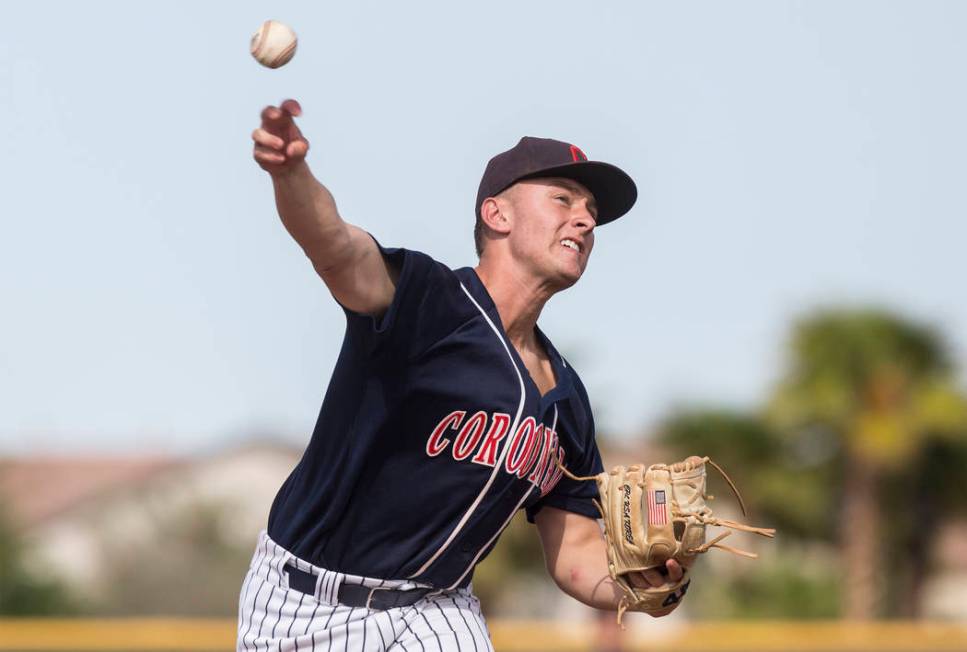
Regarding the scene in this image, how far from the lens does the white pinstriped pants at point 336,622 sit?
159 inches

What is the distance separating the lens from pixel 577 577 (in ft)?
15.3

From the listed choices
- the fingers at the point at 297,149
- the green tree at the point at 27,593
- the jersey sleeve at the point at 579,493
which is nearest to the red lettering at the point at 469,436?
the jersey sleeve at the point at 579,493

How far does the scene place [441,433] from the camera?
3.97 metres

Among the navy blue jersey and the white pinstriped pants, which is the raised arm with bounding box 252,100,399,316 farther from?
the white pinstriped pants

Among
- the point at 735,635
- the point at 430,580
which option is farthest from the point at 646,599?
the point at 735,635

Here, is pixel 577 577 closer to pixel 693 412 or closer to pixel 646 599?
pixel 646 599

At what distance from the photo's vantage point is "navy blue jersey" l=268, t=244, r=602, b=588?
3.90 meters

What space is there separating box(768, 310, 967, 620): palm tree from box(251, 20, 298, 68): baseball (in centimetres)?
1965

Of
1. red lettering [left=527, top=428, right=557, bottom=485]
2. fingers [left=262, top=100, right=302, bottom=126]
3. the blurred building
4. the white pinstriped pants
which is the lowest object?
the blurred building

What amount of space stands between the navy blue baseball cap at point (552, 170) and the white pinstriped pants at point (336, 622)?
45.5 inches

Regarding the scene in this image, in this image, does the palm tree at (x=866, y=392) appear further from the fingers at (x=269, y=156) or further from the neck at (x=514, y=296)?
the fingers at (x=269, y=156)

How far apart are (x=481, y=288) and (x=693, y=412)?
2106cm

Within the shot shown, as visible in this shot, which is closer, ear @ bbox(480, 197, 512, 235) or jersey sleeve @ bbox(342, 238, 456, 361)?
jersey sleeve @ bbox(342, 238, 456, 361)

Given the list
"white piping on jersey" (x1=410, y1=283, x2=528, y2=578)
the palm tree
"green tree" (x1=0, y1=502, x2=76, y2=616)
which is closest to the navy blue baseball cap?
"white piping on jersey" (x1=410, y1=283, x2=528, y2=578)
